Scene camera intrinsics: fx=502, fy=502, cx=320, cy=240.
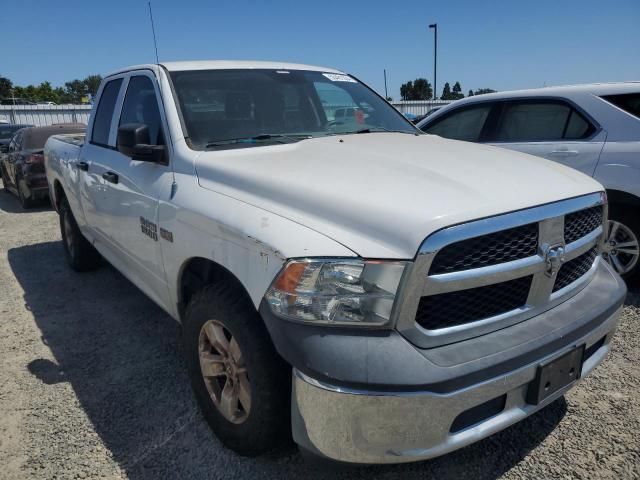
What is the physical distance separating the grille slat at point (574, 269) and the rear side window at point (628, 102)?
241cm

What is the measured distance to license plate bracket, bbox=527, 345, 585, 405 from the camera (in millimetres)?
1932

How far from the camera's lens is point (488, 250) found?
1.86 metres

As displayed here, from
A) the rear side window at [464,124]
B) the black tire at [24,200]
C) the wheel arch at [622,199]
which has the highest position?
the rear side window at [464,124]

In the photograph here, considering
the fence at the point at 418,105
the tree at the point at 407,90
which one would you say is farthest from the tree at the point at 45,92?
the fence at the point at 418,105

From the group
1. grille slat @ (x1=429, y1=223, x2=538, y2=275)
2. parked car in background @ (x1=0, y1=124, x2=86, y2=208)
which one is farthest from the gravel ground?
parked car in background @ (x1=0, y1=124, x2=86, y2=208)

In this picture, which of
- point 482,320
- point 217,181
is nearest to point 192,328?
point 217,181

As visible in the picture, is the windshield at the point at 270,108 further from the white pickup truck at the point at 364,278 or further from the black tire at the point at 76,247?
the black tire at the point at 76,247

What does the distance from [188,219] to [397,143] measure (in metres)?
1.27

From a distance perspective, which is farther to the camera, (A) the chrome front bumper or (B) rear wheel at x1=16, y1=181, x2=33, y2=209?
Answer: (B) rear wheel at x1=16, y1=181, x2=33, y2=209

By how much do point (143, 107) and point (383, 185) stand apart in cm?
201

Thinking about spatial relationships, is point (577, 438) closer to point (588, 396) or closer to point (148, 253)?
point (588, 396)

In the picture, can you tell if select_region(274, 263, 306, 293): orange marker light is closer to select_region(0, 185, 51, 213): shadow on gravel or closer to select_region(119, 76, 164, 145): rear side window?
select_region(119, 76, 164, 145): rear side window

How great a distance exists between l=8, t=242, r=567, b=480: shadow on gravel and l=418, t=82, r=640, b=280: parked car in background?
2169 mm

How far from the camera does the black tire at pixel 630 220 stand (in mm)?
4180
